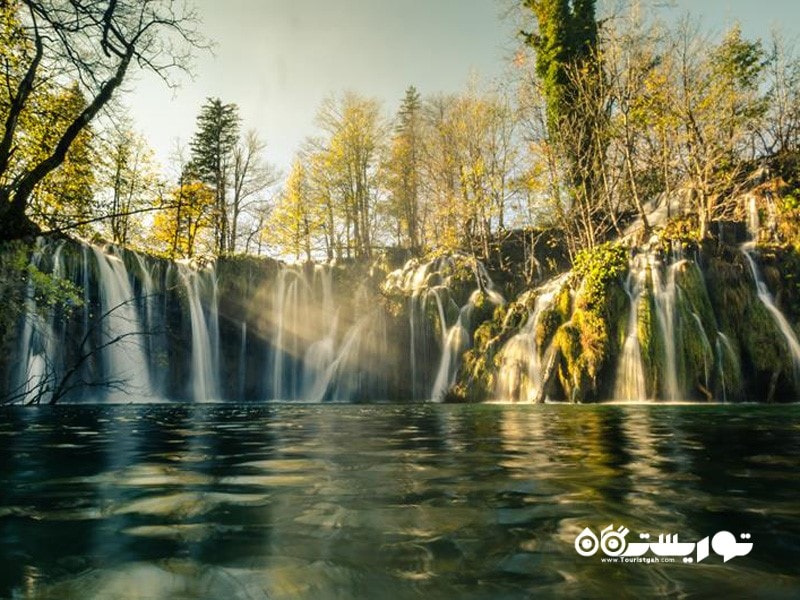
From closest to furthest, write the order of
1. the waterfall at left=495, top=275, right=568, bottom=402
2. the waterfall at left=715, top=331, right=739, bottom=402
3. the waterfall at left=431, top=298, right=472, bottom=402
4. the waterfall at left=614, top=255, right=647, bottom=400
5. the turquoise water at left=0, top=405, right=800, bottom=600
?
the turquoise water at left=0, top=405, right=800, bottom=600 → the waterfall at left=715, top=331, right=739, bottom=402 → the waterfall at left=614, top=255, right=647, bottom=400 → the waterfall at left=495, top=275, right=568, bottom=402 → the waterfall at left=431, top=298, right=472, bottom=402

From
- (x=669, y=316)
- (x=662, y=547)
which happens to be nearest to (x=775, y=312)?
(x=669, y=316)

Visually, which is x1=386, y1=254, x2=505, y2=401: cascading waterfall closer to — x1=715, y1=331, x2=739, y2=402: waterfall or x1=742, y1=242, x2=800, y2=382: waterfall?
x1=715, y1=331, x2=739, y2=402: waterfall

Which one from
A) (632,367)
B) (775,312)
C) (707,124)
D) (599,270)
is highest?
(707,124)

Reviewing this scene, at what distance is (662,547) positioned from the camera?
215cm

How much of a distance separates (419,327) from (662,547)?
846 inches

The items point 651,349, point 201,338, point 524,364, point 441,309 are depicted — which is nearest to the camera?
point 651,349

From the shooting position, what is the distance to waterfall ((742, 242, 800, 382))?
52.8ft

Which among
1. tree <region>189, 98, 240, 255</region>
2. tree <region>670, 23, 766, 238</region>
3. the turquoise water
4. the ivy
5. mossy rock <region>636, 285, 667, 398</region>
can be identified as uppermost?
tree <region>189, 98, 240, 255</region>

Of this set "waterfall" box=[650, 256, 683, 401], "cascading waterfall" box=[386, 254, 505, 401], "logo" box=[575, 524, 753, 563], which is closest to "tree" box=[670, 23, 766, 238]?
"waterfall" box=[650, 256, 683, 401]

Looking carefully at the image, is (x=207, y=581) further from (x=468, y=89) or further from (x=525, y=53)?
(x=525, y=53)

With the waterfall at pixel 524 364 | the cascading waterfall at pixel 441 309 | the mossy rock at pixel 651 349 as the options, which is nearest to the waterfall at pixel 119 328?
the cascading waterfall at pixel 441 309

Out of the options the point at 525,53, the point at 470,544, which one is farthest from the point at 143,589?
the point at 525,53

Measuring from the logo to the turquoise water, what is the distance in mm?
54

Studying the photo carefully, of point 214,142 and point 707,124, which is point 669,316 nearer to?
point 707,124
